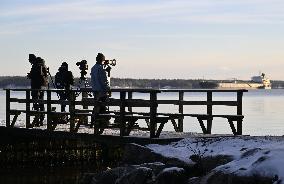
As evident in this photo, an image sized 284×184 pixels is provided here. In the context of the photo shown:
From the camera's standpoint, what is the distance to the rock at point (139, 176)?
12.8 meters

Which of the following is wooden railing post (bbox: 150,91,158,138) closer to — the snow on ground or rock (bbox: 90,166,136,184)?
the snow on ground

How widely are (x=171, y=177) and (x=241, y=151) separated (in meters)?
1.37

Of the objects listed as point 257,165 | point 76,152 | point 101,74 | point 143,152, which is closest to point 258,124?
point 76,152

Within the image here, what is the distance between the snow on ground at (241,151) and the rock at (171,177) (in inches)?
23.9

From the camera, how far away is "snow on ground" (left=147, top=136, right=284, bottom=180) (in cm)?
1077

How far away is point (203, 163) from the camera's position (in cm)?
1297

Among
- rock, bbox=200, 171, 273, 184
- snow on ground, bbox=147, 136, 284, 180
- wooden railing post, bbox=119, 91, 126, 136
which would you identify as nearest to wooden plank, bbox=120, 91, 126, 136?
wooden railing post, bbox=119, 91, 126, 136

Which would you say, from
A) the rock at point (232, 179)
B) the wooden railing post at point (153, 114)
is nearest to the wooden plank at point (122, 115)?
the wooden railing post at point (153, 114)

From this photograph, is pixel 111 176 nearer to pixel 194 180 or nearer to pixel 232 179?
pixel 194 180

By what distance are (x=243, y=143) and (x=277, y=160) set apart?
268 cm

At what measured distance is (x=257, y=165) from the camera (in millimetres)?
10891

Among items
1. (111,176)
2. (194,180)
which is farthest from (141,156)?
(194,180)

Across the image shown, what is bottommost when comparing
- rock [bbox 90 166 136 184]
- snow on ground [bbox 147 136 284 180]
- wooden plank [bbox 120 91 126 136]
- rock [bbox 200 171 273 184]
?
rock [bbox 90 166 136 184]

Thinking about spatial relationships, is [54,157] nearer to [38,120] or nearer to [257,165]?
[38,120]
